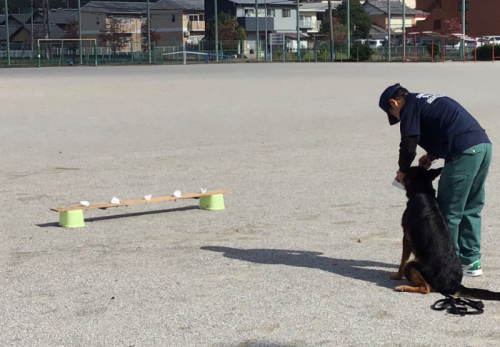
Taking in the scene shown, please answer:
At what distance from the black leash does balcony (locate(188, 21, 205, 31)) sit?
10594 centimetres

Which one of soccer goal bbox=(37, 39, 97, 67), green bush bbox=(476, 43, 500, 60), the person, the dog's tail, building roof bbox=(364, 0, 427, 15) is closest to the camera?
the dog's tail

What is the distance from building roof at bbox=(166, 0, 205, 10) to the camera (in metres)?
108

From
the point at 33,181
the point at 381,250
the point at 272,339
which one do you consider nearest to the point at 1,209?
the point at 33,181

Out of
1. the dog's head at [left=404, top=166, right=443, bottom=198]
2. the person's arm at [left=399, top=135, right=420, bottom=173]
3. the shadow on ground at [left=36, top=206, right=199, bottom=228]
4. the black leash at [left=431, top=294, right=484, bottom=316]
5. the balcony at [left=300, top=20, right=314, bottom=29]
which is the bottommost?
the black leash at [left=431, top=294, right=484, bottom=316]

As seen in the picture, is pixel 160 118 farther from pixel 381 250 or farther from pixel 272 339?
pixel 272 339

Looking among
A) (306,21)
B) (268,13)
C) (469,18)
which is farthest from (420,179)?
(306,21)

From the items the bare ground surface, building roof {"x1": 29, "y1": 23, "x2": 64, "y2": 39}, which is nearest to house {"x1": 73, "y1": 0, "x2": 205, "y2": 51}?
building roof {"x1": 29, "y1": 23, "x2": 64, "y2": 39}

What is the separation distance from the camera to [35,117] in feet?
60.3

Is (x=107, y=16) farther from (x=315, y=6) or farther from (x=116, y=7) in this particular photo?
(x=315, y=6)

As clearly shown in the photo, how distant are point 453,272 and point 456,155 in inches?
31.3

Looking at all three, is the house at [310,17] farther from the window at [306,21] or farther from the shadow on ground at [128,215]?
the shadow on ground at [128,215]

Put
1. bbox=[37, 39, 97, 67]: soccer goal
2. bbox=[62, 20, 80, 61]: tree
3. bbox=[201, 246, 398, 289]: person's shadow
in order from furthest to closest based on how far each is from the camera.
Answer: bbox=[62, 20, 80, 61]: tree → bbox=[37, 39, 97, 67]: soccer goal → bbox=[201, 246, 398, 289]: person's shadow

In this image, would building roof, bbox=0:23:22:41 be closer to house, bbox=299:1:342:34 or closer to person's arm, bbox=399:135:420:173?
house, bbox=299:1:342:34

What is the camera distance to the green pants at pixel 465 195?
533 cm
